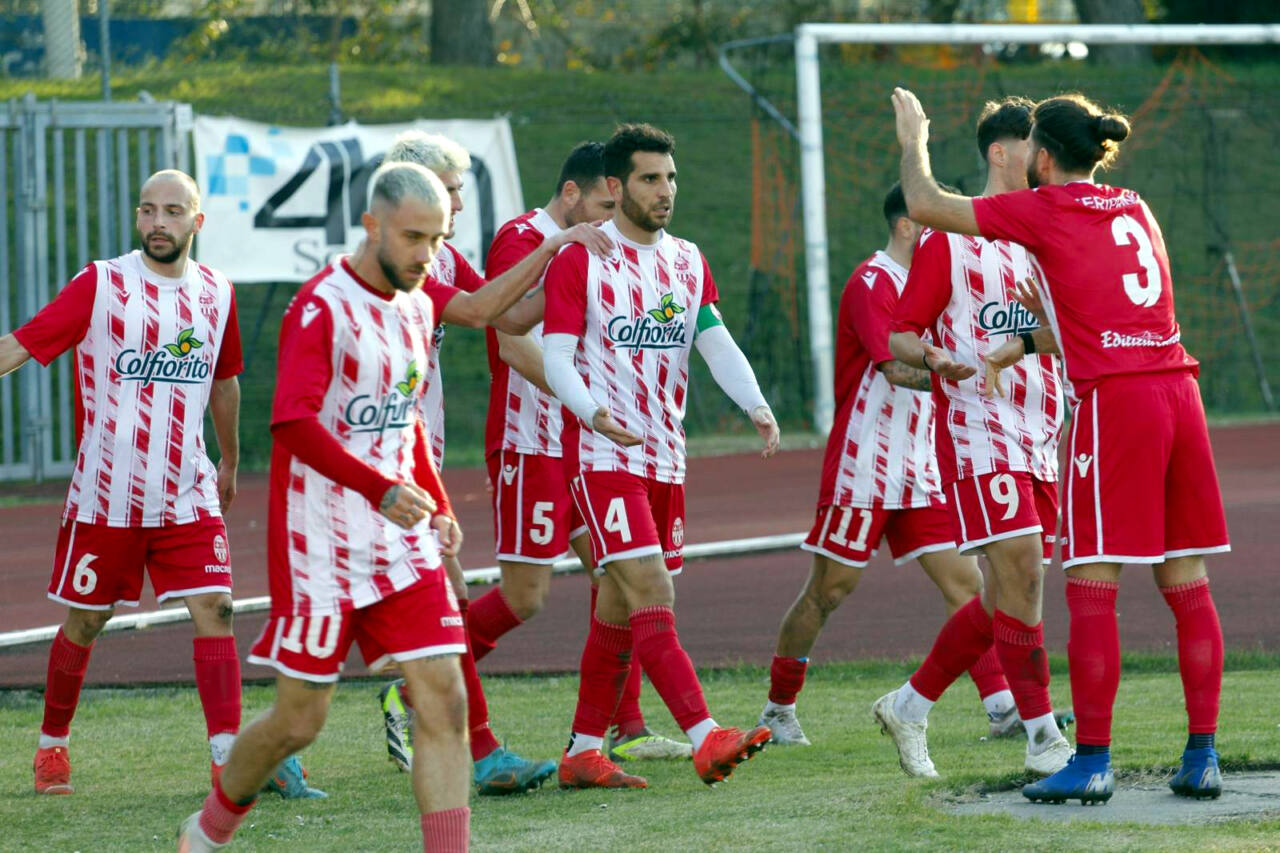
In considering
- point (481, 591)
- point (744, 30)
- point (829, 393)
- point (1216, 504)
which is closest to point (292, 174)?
point (829, 393)

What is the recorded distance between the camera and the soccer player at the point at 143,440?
20.9 ft

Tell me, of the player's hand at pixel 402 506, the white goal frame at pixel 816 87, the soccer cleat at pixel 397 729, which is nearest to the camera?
the player's hand at pixel 402 506

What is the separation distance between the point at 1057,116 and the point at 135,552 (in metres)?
3.46

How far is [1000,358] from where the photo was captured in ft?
19.7

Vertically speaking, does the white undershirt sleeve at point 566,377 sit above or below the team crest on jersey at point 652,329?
below

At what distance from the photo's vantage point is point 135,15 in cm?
2922

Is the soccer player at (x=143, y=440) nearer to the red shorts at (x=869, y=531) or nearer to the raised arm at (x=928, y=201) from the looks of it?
the red shorts at (x=869, y=531)

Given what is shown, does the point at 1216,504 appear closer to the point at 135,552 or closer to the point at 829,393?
the point at 135,552

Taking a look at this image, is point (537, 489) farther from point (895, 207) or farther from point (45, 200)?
point (45, 200)

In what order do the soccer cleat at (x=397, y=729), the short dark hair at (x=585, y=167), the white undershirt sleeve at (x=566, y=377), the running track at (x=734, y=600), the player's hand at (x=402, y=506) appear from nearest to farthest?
the player's hand at (x=402, y=506)
the white undershirt sleeve at (x=566, y=377)
the soccer cleat at (x=397, y=729)
the short dark hair at (x=585, y=167)
the running track at (x=734, y=600)

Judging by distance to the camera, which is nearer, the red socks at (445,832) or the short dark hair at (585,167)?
the red socks at (445,832)

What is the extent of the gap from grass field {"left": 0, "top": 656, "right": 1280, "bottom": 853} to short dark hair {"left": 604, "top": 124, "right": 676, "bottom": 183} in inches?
81.8

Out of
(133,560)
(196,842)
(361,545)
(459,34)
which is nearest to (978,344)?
(361,545)

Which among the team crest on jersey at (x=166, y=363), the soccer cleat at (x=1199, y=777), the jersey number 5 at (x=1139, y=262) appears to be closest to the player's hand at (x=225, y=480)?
the team crest on jersey at (x=166, y=363)
